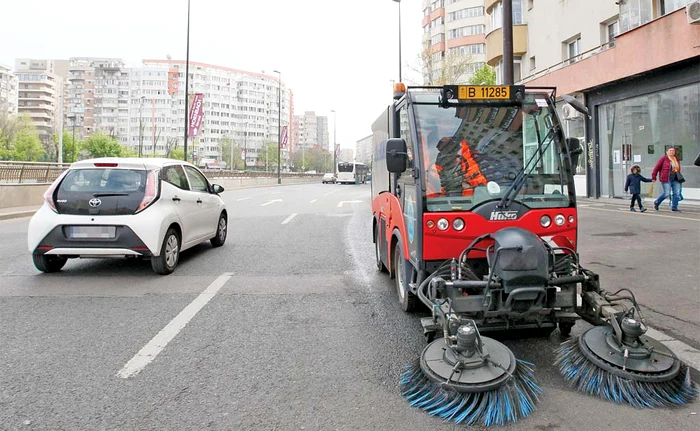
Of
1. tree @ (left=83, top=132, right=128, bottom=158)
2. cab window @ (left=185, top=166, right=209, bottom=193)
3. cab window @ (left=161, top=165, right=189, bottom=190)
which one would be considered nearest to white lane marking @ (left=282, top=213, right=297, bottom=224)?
cab window @ (left=185, top=166, right=209, bottom=193)

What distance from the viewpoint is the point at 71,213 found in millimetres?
6809

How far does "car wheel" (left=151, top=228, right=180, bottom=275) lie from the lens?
23.1 feet

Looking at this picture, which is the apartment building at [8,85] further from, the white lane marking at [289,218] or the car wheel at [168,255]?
the car wheel at [168,255]

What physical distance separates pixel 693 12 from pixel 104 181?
15.7 metres

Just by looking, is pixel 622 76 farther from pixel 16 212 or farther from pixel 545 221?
pixel 16 212

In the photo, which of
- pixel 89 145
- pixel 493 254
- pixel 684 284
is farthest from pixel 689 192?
pixel 89 145

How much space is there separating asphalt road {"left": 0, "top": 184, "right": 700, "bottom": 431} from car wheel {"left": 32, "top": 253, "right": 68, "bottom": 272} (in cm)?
17

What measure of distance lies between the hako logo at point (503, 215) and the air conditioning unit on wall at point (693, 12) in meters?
14.0

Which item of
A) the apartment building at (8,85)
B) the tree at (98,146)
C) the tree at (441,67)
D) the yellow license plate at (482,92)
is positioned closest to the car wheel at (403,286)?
the yellow license plate at (482,92)

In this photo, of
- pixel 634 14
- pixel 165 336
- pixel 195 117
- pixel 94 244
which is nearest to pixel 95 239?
pixel 94 244

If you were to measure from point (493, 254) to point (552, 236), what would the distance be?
0.80m

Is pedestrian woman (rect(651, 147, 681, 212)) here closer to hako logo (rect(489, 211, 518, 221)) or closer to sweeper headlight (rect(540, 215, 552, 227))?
sweeper headlight (rect(540, 215, 552, 227))

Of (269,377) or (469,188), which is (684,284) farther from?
(269,377)

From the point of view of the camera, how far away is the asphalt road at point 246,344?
301cm
